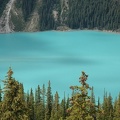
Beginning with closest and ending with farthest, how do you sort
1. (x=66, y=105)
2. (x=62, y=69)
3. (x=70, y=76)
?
(x=66, y=105) < (x=70, y=76) < (x=62, y=69)

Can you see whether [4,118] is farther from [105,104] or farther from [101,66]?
[101,66]

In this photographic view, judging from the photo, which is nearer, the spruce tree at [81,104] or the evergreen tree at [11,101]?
the spruce tree at [81,104]

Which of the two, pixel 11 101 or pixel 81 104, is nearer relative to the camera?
pixel 81 104

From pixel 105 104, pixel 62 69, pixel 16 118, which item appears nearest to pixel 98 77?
pixel 62 69

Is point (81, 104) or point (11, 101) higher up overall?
point (81, 104)

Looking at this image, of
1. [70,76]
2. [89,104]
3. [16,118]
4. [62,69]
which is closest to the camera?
[89,104]

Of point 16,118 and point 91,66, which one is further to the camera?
point 91,66

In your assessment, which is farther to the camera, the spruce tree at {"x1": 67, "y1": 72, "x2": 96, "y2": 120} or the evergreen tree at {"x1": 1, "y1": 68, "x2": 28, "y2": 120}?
the evergreen tree at {"x1": 1, "y1": 68, "x2": 28, "y2": 120}

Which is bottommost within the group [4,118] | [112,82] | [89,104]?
[112,82]
